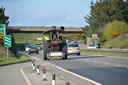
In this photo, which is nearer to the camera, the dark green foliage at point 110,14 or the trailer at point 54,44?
the trailer at point 54,44

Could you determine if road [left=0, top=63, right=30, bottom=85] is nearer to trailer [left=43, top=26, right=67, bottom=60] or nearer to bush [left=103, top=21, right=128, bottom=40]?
trailer [left=43, top=26, right=67, bottom=60]

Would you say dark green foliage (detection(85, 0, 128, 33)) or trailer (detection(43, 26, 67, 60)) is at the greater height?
dark green foliage (detection(85, 0, 128, 33))

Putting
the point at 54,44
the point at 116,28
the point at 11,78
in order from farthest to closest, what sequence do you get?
the point at 116,28 → the point at 54,44 → the point at 11,78

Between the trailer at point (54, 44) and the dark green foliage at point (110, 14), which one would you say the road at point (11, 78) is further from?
the dark green foliage at point (110, 14)

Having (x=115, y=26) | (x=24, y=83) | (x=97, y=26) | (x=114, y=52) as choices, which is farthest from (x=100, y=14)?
(x=24, y=83)

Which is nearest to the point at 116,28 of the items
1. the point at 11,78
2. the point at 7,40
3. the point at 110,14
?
the point at 110,14

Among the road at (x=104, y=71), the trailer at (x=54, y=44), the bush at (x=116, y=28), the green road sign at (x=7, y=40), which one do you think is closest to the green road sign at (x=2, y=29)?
the green road sign at (x=7, y=40)

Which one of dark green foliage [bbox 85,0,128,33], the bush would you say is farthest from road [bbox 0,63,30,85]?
dark green foliage [bbox 85,0,128,33]

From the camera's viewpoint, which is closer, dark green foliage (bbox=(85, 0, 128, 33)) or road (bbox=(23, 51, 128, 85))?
road (bbox=(23, 51, 128, 85))

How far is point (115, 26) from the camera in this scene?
75625 millimetres

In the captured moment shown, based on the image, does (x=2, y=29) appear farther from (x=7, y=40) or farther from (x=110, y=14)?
(x=110, y=14)

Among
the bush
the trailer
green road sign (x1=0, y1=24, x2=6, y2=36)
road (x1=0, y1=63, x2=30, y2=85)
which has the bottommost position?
road (x1=0, y1=63, x2=30, y2=85)

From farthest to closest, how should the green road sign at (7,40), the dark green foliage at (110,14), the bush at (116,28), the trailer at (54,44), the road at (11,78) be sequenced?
the dark green foliage at (110,14) → the bush at (116,28) → the green road sign at (7,40) → the trailer at (54,44) → the road at (11,78)

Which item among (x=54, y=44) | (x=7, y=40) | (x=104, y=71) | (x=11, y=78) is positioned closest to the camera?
(x=11, y=78)
